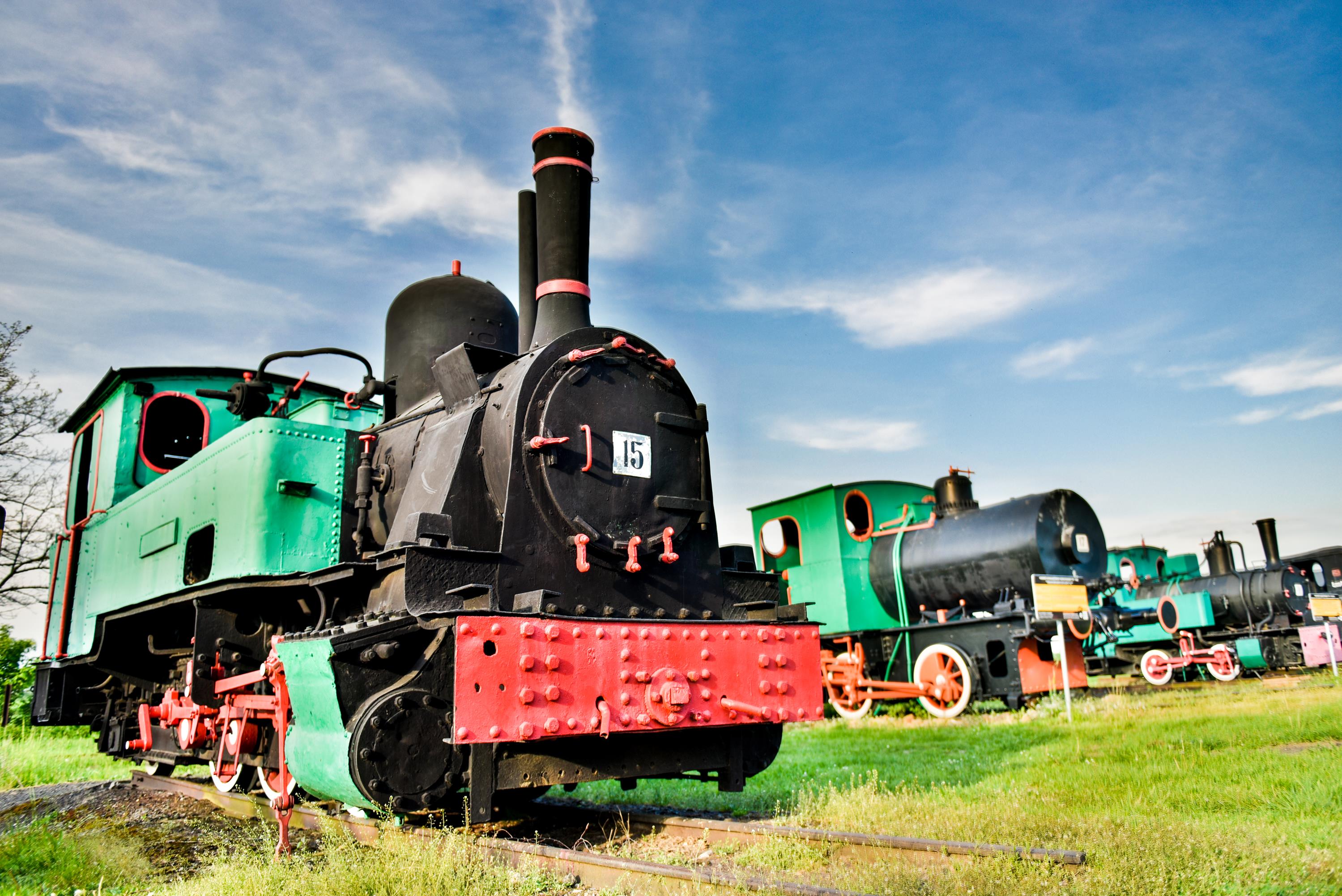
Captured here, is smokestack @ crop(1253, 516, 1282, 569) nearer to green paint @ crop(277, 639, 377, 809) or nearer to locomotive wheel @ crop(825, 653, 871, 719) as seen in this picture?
locomotive wheel @ crop(825, 653, 871, 719)

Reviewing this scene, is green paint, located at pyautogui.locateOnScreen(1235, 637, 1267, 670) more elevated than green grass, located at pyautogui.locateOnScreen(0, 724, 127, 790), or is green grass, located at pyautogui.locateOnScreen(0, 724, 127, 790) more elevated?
green paint, located at pyautogui.locateOnScreen(1235, 637, 1267, 670)

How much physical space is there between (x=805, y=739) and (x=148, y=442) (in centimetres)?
646

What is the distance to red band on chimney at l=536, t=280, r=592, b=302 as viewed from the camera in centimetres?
499

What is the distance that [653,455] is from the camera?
4.82 meters

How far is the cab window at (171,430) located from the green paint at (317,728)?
397cm

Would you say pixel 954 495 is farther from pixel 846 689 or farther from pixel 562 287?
pixel 562 287

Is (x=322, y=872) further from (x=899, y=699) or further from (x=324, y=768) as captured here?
(x=899, y=699)

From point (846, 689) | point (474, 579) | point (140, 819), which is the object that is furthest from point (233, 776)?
point (846, 689)

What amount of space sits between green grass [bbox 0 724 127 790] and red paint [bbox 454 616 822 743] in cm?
674

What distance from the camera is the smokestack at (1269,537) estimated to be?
66.9ft

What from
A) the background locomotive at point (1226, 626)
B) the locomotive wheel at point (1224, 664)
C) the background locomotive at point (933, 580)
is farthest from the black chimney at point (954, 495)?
the locomotive wheel at point (1224, 664)

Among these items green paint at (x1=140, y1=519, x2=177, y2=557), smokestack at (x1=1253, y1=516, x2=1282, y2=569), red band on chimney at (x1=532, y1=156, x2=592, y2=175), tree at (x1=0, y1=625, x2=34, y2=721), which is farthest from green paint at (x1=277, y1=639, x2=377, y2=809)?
smokestack at (x1=1253, y1=516, x2=1282, y2=569)

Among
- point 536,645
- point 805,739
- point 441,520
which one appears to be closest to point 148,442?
point 441,520

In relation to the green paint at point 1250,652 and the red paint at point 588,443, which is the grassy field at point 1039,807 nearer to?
the red paint at point 588,443
